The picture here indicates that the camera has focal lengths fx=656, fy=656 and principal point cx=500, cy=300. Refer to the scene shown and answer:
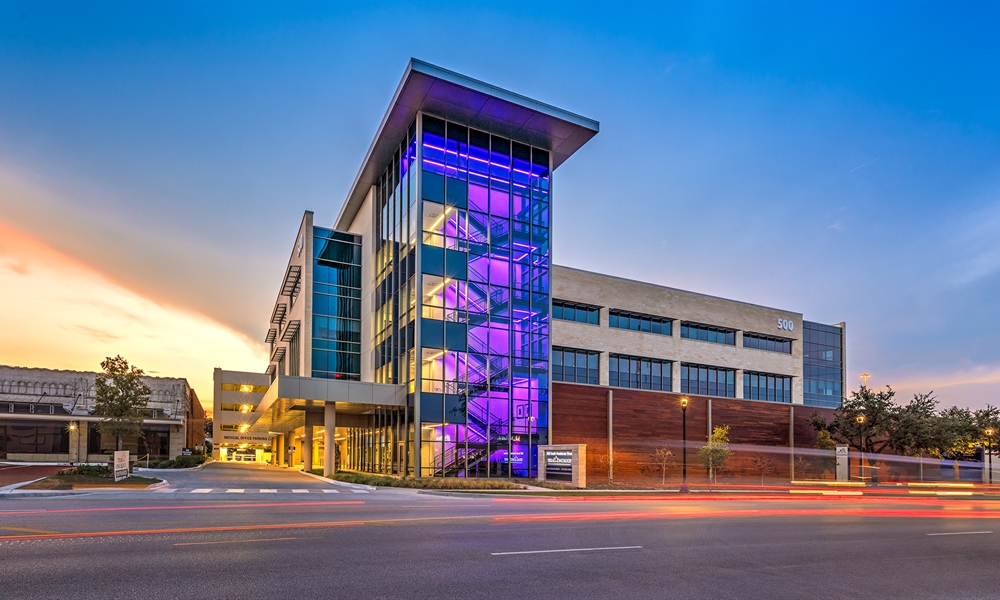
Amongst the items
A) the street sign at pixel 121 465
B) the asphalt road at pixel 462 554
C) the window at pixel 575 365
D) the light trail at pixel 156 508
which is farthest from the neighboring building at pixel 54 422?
the asphalt road at pixel 462 554

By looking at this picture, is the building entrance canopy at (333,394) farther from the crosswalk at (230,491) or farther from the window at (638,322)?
the window at (638,322)

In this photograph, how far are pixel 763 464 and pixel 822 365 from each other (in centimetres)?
1406

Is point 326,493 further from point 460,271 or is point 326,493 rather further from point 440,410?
point 460,271

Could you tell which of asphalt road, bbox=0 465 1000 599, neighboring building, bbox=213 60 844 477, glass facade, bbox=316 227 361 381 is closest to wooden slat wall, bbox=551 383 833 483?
neighboring building, bbox=213 60 844 477

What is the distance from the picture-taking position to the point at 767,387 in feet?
178

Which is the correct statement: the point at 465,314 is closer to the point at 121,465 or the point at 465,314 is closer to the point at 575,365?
the point at 575,365

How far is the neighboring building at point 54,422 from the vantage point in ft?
185

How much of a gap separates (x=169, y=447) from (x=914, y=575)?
67.1 metres

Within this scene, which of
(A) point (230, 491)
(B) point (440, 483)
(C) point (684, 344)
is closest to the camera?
(A) point (230, 491)

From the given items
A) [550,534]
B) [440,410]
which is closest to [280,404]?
[440,410]

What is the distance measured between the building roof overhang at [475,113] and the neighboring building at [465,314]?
0.37 ft

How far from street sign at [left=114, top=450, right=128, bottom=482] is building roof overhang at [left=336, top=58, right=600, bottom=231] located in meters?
22.3

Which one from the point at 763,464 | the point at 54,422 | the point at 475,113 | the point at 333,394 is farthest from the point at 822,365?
the point at 54,422

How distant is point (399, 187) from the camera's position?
41.2 metres
